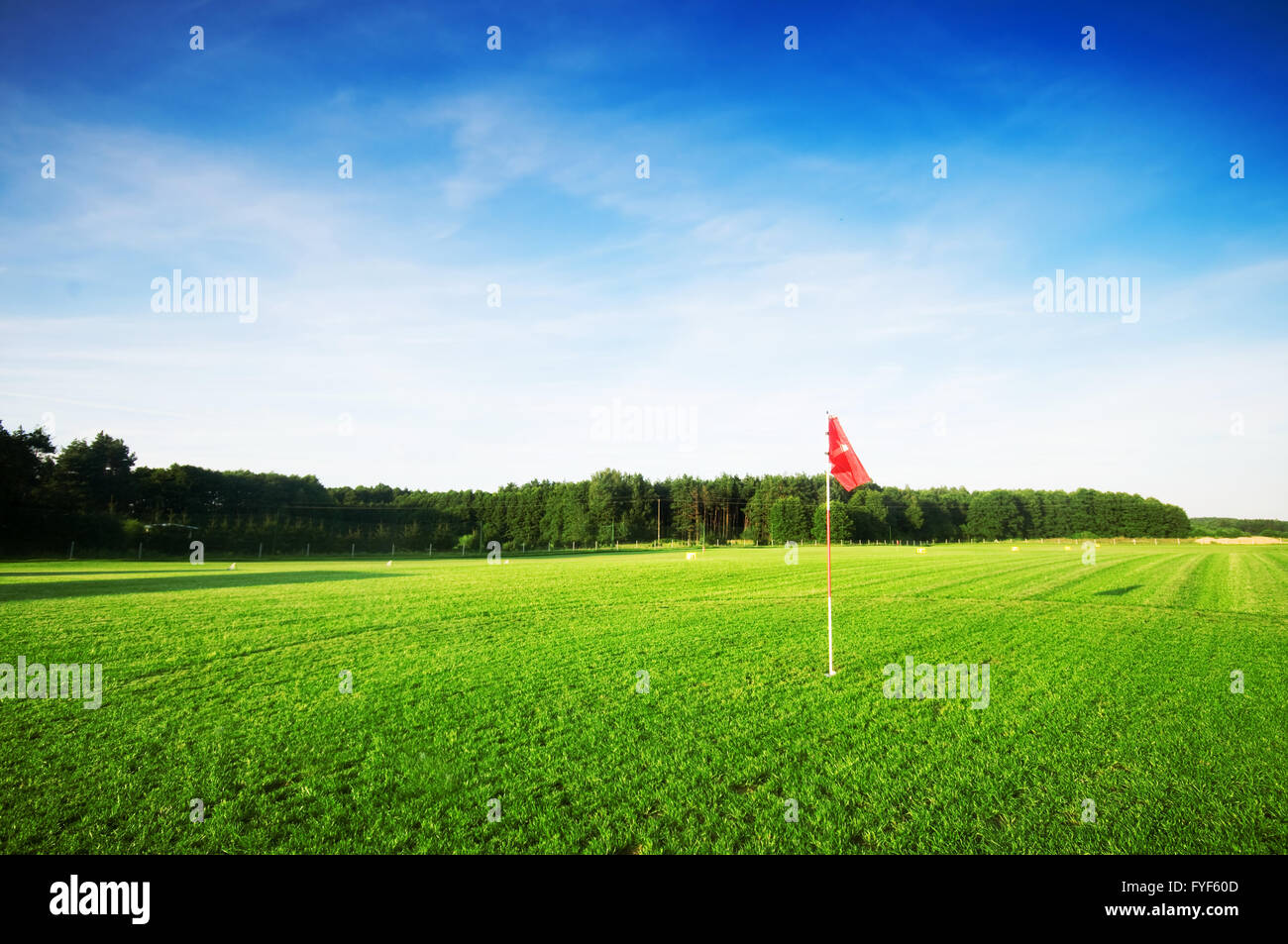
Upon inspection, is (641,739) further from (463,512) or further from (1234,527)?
(1234,527)

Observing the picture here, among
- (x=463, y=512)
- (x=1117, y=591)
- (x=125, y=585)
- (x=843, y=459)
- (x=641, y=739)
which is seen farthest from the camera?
(x=463, y=512)

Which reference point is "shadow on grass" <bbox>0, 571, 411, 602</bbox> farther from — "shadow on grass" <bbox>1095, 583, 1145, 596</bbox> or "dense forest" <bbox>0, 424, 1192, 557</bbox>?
"dense forest" <bbox>0, 424, 1192, 557</bbox>

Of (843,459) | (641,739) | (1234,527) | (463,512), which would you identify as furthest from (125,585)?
(1234,527)

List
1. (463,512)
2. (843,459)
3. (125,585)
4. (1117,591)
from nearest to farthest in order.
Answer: (843,459) → (1117,591) → (125,585) → (463,512)

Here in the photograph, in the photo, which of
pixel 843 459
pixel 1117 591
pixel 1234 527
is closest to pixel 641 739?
pixel 843 459

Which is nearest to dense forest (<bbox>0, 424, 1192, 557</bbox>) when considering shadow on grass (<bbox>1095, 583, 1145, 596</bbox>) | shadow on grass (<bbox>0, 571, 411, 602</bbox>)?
shadow on grass (<bbox>0, 571, 411, 602</bbox>)

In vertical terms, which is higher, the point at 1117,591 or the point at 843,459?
the point at 843,459

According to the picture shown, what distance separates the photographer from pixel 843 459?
10344 millimetres

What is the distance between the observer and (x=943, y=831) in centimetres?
475

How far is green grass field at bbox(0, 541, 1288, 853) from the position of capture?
480 cm

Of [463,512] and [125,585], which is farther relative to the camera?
[463,512]

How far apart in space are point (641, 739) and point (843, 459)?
234 inches
